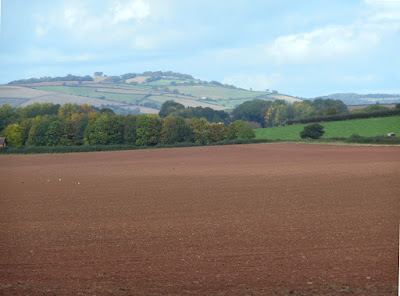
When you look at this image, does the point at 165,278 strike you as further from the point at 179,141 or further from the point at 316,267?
the point at 179,141

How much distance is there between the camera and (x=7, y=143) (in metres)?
67.8

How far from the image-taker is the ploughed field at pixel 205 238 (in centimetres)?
1263

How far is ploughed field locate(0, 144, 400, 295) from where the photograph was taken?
41.4 feet

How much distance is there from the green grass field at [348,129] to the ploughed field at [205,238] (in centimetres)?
4699

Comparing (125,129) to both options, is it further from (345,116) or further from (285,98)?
(285,98)

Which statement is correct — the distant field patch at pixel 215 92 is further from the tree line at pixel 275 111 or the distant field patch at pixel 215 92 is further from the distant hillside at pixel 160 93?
the tree line at pixel 275 111

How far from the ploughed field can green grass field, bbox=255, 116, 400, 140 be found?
154ft

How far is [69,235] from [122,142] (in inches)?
2907

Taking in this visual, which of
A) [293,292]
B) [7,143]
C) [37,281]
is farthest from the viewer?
[7,143]

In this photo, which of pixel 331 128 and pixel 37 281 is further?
pixel 331 128

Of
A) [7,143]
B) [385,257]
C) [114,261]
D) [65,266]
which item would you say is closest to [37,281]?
[65,266]

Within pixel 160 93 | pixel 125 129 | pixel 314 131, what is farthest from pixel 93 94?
pixel 314 131

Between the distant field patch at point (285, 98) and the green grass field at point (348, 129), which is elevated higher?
the distant field patch at point (285, 98)

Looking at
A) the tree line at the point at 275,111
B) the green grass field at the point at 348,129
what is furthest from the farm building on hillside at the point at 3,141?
the tree line at the point at 275,111
